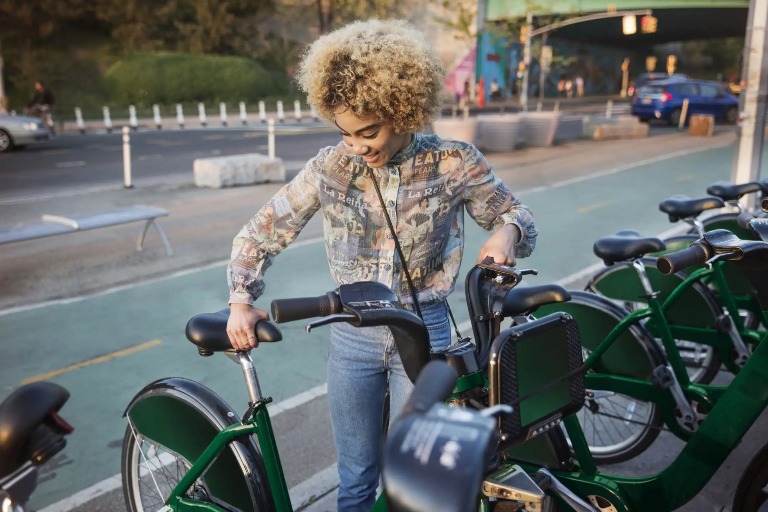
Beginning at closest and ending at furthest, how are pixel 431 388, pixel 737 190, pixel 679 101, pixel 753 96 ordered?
pixel 431 388 < pixel 737 190 < pixel 753 96 < pixel 679 101

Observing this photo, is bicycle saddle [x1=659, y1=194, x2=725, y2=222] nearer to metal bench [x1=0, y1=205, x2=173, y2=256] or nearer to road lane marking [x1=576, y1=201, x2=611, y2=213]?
metal bench [x1=0, y1=205, x2=173, y2=256]

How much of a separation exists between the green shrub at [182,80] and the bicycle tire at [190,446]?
35423 mm

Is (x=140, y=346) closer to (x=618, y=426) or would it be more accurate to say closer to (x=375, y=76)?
(x=618, y=426)

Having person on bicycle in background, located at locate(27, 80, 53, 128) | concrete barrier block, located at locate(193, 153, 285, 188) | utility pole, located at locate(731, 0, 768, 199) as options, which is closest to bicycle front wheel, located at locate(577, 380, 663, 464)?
utility pole, located at locate(731, 0, 768, 199)

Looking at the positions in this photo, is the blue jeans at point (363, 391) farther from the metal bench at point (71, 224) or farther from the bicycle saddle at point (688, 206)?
the metal bench at point (71, 224)

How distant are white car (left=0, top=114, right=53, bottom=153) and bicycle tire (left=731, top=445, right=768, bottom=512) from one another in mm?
20304

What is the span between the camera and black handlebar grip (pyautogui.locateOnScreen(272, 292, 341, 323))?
184 centimetres

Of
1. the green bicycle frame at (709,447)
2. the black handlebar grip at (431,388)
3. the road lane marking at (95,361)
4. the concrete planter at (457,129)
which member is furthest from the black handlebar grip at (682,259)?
the concrete planter at (457,129)

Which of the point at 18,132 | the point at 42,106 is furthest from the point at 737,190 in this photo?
the point at 42,106

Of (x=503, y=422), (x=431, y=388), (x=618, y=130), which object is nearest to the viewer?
(x=431, y=388)

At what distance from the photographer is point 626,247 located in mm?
3672

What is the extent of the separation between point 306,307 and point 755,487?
1.84 m

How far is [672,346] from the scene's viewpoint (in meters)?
3.60

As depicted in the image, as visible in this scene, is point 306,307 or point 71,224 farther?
point 71,224
